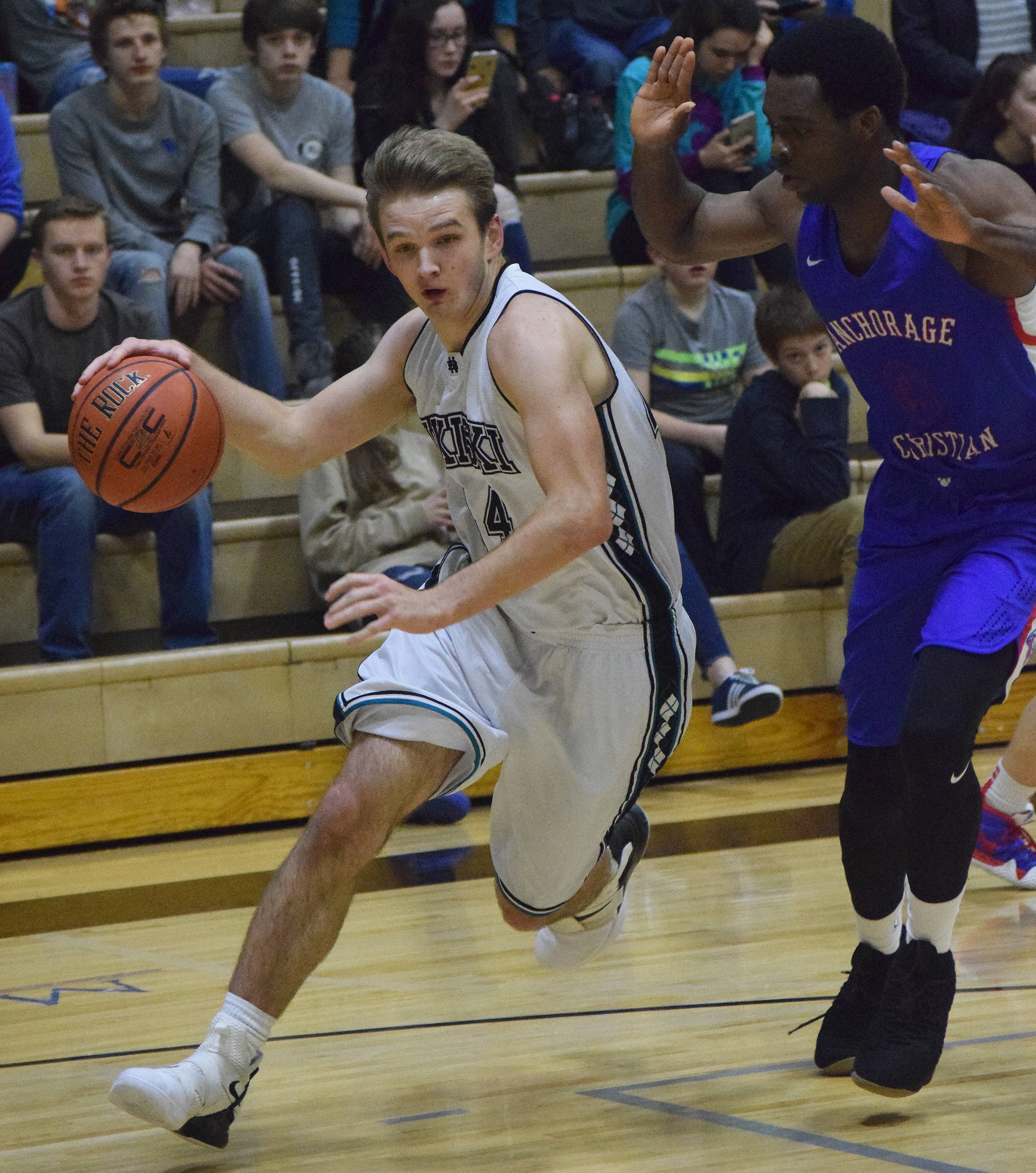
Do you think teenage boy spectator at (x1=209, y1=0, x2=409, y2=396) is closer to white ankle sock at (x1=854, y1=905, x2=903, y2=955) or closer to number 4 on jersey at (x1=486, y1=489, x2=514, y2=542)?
number 4 on jersey at (x1=486, y1=489, x2=514, y2=542)

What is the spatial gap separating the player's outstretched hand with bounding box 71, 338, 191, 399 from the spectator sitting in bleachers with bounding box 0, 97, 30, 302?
9.67ft

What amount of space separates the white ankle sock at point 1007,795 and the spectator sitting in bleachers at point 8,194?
3.73 m

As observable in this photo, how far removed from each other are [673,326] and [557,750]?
3.31 metres

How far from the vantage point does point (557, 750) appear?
295 centimetres

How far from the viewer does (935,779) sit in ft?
8.46

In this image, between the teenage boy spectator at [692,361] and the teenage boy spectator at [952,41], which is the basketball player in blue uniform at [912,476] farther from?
the teenage boy spectator at [952,41]

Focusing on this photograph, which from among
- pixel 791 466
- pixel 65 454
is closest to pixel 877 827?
pixel 791 466

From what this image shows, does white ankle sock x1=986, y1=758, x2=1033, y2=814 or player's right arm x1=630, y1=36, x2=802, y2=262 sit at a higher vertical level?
player's right arm x1=630, y1=36, x2=802, y2=262

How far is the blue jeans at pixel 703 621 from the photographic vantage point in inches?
206

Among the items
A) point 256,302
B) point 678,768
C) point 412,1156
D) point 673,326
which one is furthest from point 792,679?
point 412,1156

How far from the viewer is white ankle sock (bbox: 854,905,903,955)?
9.53 feet

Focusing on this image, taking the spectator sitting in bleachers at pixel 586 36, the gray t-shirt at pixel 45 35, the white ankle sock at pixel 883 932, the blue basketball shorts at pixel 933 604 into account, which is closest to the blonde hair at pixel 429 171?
the blue basketball shorts at pixel 933 604

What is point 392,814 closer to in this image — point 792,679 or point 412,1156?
point 412,1156

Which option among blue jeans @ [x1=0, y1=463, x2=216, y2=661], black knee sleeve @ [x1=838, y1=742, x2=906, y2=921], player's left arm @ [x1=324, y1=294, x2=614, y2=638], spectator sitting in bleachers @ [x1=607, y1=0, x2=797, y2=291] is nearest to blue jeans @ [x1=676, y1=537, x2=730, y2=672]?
blue jeans @ [x1=0, y1=463, x2=216, y2=661]
